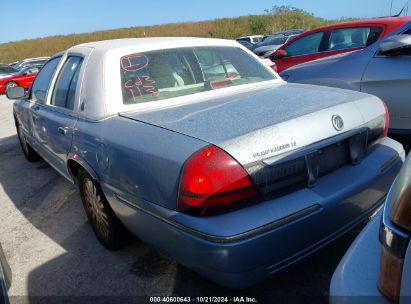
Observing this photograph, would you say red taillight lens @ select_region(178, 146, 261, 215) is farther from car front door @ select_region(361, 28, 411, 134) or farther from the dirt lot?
car front door @ select_region(361, 28, 411, 134)

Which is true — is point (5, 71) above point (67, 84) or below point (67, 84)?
below

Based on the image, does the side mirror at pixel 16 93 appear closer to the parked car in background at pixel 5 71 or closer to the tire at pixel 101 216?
the tire at pixel 101 216

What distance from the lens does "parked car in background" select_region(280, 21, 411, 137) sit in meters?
4.09

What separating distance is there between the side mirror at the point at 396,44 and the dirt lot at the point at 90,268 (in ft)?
6.69

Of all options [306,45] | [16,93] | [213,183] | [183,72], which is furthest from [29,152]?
[306,45]

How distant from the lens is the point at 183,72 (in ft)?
10.5

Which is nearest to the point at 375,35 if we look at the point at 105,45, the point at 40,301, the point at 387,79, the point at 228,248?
the point at 387,79

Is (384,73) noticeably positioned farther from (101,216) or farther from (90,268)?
(90,268)

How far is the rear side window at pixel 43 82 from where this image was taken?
4152 mm

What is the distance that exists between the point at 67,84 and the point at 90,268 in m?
1.61

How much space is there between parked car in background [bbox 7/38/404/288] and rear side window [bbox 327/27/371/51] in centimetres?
302

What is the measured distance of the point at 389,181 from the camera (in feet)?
8.64

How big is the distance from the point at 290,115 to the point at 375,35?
12.9 feet

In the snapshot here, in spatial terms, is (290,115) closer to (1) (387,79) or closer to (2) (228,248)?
(2) (228,248)
